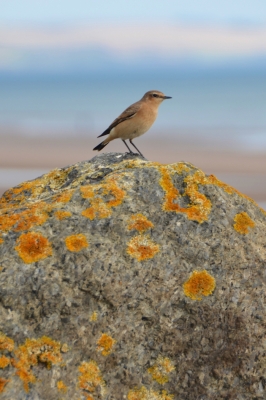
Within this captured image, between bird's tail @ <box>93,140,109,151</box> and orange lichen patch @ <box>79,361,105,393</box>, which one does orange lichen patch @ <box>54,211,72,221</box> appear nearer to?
orange lichen patch @ <box>79,361,105,393</box>

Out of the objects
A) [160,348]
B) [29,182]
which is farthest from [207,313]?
[29,182]

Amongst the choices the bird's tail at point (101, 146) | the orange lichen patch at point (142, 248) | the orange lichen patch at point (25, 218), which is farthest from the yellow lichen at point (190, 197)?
the bird's tail at point (101, 146)

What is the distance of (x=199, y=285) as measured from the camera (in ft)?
16.8

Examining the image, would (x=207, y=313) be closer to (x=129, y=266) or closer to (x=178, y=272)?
(x=178, y=272)

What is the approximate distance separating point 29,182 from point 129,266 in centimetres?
339

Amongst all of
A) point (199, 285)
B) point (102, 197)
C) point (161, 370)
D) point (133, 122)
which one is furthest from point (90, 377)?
point (133, 122)

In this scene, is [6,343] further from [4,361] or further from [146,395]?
[146,395]

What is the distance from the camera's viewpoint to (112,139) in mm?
12180

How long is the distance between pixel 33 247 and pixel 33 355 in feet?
3.56

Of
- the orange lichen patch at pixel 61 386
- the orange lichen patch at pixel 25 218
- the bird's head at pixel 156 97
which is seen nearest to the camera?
the orange lichen patch at pixel 61 386

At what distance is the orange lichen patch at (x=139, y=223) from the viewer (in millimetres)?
5391

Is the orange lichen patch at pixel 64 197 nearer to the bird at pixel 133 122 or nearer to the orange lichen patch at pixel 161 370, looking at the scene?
the orange lichen patch at pixel 161 370

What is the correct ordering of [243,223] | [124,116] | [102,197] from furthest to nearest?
1. [124,116]
2. [243,223]
3. [102,197]

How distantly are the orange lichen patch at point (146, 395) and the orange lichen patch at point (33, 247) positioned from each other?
64.4 inches
